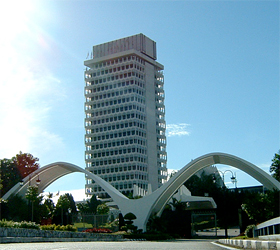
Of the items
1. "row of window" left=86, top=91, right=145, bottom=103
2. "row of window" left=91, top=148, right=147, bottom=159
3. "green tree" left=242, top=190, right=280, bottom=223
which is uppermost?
"row of window" left=86, top=91, right=145, bottom=103

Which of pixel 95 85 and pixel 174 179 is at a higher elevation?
pixel 95 85

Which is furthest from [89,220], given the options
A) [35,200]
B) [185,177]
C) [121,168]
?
[121,168]

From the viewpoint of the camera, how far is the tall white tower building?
116375 mm

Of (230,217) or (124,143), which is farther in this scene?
(124,143)

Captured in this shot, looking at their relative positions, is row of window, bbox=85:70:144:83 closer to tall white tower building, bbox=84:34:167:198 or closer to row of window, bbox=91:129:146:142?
tall white tower building, bbox=84:34:167:198

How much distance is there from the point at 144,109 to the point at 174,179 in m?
64.4

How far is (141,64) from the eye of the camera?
400ft

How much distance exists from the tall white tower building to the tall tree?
35932 millimetres

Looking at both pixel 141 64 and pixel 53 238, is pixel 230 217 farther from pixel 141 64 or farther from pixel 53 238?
pixel 53 238

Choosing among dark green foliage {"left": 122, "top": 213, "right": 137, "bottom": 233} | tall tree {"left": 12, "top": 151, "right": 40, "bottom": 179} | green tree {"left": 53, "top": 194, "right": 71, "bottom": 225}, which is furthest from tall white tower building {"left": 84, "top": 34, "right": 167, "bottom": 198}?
dark green foliage {"left": 122, "top": 213, "right": 137, "bottom": 233}

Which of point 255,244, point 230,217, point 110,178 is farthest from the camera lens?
point 110,178

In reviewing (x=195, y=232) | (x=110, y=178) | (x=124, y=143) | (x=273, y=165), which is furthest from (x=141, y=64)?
(x=195, y=232)

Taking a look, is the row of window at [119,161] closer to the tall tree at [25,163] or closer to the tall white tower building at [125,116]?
the tall white tower building at [125,116]

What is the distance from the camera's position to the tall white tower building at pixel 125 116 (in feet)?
382
